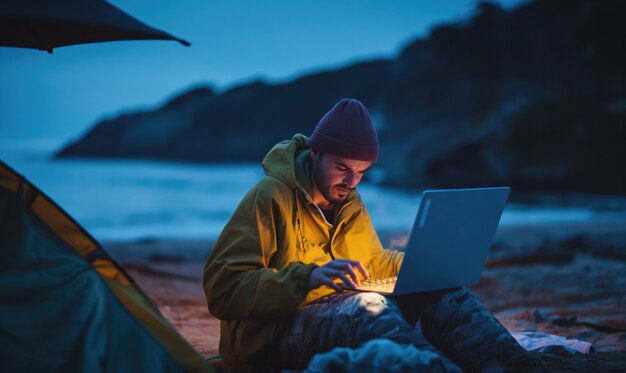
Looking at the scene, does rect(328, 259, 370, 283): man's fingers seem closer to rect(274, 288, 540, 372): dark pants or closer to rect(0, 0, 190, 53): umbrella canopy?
rect(274, 288, 540, 372): dark pants

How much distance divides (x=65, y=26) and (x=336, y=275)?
1646mm

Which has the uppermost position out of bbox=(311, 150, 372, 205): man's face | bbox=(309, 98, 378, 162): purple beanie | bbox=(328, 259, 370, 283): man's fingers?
bbox=(309, 98, 378, 162): purple beanie

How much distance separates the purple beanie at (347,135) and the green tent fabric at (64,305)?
0.94 meters

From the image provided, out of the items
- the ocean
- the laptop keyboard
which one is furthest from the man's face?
the ocean

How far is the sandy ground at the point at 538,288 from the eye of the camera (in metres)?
3.92

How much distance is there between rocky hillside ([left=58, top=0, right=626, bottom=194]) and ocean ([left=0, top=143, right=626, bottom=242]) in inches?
54.1

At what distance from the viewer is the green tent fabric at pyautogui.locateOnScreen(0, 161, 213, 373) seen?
2.16m

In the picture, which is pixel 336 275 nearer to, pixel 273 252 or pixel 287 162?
pixel 273 252

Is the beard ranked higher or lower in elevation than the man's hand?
higher

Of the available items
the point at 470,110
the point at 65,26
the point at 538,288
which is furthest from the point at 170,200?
the point at 65,26

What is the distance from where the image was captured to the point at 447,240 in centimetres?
238

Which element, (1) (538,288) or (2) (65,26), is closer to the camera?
(2) (65,26)

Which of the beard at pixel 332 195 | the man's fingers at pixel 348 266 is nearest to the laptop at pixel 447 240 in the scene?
the man's fingers at pixel 348 266

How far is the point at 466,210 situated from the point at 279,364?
3.13 feet
